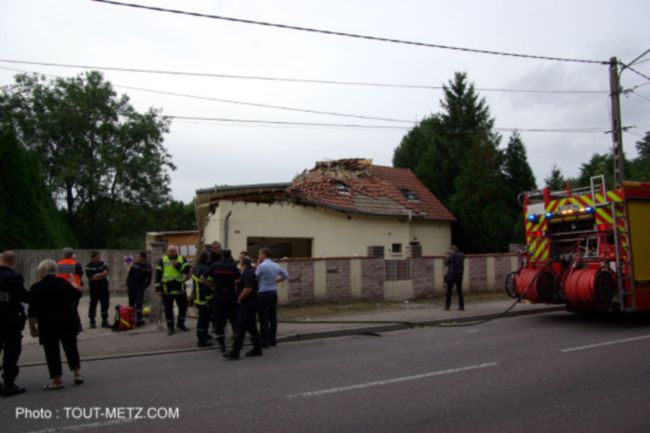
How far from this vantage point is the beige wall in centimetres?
1758

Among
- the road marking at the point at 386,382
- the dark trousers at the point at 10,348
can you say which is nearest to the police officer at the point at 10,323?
the dark trousers at the point at 10,348

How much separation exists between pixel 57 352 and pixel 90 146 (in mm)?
33405

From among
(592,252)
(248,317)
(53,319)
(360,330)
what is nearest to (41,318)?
(53,319)

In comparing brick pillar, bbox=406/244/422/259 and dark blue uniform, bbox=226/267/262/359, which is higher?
brick pillar, bbox=406/244/422/259

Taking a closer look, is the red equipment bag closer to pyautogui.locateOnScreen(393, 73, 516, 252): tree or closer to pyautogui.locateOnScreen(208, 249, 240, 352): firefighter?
pyautogui.locateOnScreen(208, 249, 240, 352): firefighter

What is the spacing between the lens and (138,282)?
1207cm

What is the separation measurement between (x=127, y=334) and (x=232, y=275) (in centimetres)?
332

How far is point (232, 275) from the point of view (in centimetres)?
934

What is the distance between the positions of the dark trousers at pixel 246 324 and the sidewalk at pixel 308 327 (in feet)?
4.52

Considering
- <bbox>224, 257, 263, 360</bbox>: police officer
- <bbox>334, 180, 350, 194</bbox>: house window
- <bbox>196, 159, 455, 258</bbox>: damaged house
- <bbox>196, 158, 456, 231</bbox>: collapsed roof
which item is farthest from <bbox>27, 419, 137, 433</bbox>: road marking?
<bbox>334, 180, 350, 194</bbox>: house window

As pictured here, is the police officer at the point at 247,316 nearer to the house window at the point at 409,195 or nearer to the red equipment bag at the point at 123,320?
the red equipment bag at the point at 123,320

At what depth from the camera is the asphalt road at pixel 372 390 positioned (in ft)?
17.2

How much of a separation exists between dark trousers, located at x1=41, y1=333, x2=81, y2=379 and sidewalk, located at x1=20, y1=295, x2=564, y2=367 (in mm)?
1882

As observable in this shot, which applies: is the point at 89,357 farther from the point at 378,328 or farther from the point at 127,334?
the point at 378,328
